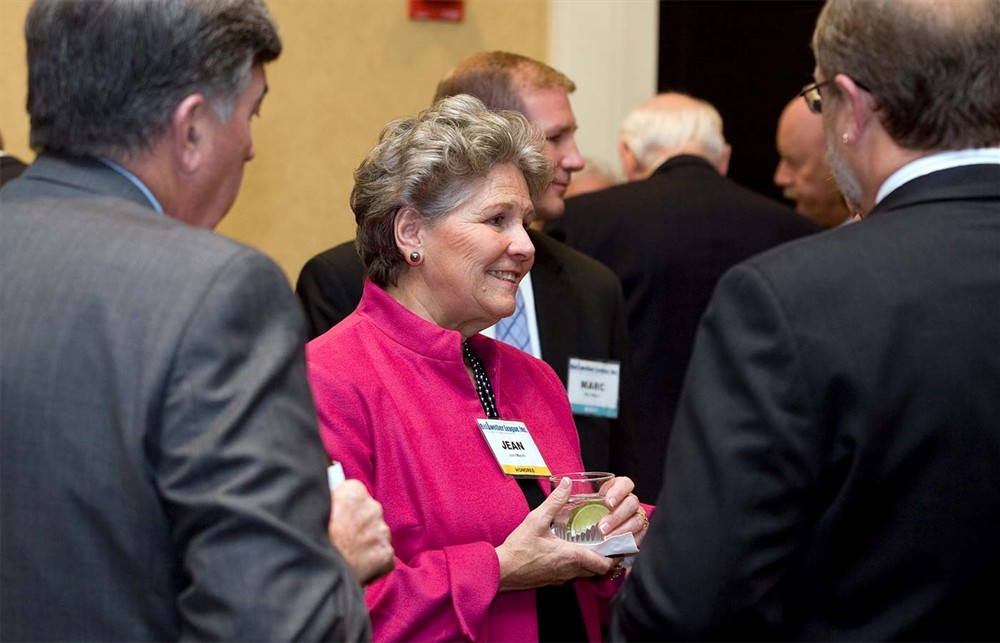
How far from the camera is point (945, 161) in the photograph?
1726 millimetres

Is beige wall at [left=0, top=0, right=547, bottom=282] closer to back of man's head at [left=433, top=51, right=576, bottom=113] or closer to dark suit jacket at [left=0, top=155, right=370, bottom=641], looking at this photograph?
back of man's head at [left=433, top=51, right=576, bottom=113]

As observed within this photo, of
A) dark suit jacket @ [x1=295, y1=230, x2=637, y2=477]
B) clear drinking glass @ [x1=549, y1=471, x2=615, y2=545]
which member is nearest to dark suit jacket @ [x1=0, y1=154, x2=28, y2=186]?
dark suit jacket @ [x1=295, y1=230, x2=637, y2=477]

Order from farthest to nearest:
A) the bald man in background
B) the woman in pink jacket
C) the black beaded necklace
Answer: the bald man in background, the black beaded necklace, the woman in pink jacket

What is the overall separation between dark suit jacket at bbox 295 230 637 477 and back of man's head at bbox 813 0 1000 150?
172 centimetres

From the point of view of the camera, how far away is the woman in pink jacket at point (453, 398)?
2330 mm

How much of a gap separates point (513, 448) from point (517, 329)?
97 cm

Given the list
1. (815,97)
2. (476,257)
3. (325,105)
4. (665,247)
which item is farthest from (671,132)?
(815,97)

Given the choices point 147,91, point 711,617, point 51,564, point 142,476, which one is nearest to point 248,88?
point 147,91

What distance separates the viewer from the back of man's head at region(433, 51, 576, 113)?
12.0 ft

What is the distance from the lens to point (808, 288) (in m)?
1.65

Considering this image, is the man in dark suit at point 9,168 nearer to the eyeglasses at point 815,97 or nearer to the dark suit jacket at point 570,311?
the dark suit jacket at point 570,311

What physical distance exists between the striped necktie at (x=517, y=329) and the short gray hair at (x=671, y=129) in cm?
185

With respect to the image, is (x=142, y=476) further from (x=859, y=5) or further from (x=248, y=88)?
(x=859, y=5)

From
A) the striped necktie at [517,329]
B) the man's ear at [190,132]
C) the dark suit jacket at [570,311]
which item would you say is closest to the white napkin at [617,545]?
the dark suit jacket at [570,311]
